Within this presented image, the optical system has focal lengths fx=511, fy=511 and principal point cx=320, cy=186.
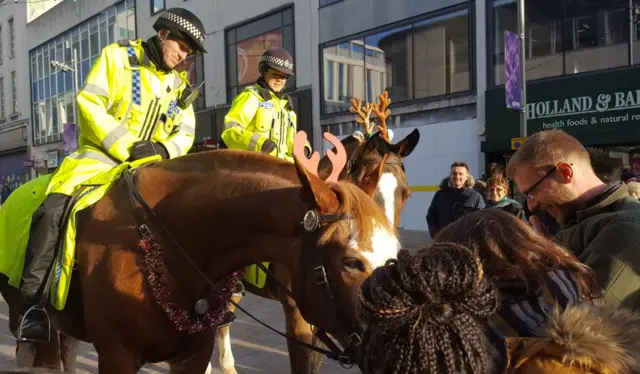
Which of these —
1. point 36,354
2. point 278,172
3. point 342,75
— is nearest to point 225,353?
point 36,354

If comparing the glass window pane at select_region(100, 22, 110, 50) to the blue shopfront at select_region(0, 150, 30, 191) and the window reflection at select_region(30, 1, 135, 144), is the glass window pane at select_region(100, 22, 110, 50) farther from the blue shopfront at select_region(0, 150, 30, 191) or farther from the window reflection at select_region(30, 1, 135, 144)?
the blue shopfront at select_region(0, 150, 30, 191)

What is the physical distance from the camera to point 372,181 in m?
3.97

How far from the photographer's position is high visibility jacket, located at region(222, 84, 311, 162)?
4.20 m

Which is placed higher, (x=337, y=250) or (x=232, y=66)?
(x=232, y=66)

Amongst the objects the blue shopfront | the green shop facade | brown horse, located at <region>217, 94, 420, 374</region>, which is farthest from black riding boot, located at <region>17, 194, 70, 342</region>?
the blue shopfront

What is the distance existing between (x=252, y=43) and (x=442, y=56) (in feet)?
25.8

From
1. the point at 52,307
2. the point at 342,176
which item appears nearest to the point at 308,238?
the point at 52,307

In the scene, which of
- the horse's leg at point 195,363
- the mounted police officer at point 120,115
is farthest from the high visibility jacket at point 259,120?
the horse's leg at point 195,363

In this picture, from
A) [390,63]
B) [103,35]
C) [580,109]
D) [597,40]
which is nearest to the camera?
[580,109]

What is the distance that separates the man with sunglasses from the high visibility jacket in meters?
2.18

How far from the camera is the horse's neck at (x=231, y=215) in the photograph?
2303 millimetres

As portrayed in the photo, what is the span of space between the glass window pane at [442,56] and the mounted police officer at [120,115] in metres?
12.3

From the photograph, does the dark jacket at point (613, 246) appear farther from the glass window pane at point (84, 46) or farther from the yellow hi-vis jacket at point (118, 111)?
the glass window pane at point (84, 46)

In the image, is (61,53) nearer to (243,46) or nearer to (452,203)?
(243,46)
